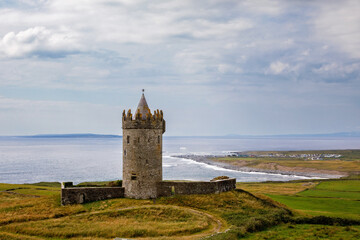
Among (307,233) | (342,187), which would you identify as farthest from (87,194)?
(342,187)

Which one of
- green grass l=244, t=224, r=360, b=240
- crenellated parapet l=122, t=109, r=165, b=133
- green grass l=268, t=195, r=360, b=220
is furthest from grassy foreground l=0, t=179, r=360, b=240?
green grass l=268, t=195, r=360, b=220

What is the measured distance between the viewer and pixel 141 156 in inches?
1248

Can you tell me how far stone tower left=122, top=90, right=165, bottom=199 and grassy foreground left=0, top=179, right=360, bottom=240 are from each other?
1.50m

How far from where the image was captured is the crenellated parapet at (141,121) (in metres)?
31.8

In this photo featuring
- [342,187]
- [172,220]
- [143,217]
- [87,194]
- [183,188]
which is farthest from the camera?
[342,187]

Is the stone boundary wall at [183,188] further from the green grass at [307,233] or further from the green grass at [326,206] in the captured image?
the green grass at [326,206]

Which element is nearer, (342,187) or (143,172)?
(143,172)

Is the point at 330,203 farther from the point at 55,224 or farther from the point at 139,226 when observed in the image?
the point at 55,224

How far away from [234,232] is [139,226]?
6.86m

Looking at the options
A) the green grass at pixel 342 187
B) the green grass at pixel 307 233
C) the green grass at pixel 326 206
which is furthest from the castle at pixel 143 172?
the green grass at pixel 342 187

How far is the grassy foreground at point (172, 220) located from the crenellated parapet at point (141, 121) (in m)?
7.10

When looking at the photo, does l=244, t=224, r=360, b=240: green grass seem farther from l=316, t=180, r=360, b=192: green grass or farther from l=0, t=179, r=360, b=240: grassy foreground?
l=316, t=180, r=360, b=192: green grass

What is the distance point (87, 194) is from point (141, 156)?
6.23 m

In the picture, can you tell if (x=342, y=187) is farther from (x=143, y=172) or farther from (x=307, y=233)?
(x=143, y=172)
